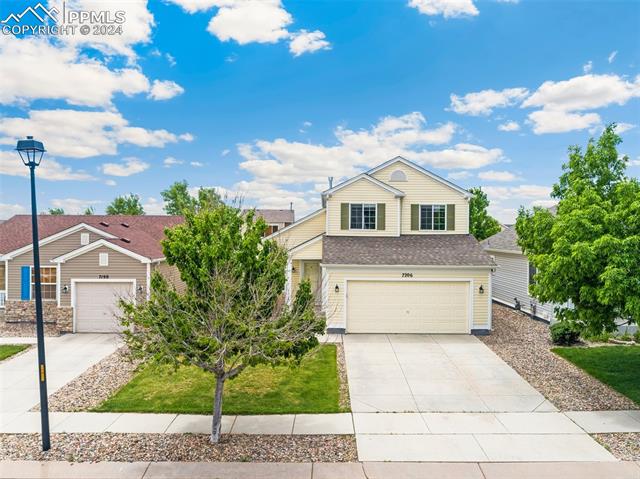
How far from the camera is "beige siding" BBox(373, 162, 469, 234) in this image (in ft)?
61.0

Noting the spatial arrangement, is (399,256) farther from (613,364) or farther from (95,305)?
(95,305)

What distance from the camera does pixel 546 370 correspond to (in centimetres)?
1141

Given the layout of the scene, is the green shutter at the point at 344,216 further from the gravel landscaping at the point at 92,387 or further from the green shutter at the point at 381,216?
the gravel landscaping at the point at 92,387

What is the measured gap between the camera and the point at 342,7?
41.9ft

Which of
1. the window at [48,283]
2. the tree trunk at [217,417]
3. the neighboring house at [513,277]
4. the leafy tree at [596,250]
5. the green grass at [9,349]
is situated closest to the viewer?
the tree trunk at [217,417]

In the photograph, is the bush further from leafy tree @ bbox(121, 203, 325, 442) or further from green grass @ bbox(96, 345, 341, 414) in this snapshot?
leafy tree @ bbox(121, 203, 325, 442)

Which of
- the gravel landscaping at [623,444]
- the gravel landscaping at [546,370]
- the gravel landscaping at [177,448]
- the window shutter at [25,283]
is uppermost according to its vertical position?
the window shutter at [25,283]

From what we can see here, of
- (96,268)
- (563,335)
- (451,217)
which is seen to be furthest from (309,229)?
(563,335)

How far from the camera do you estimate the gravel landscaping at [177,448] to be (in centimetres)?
680

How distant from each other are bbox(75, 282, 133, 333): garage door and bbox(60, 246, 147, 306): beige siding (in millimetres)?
358

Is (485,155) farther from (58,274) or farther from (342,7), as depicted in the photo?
(58,274)

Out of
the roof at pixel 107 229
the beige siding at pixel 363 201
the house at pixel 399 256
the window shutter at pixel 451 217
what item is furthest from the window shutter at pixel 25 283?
the window shutter at pixel 451 217

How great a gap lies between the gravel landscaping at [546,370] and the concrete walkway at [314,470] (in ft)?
9.14

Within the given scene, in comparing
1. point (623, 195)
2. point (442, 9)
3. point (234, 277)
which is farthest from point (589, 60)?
point (234, 277)
